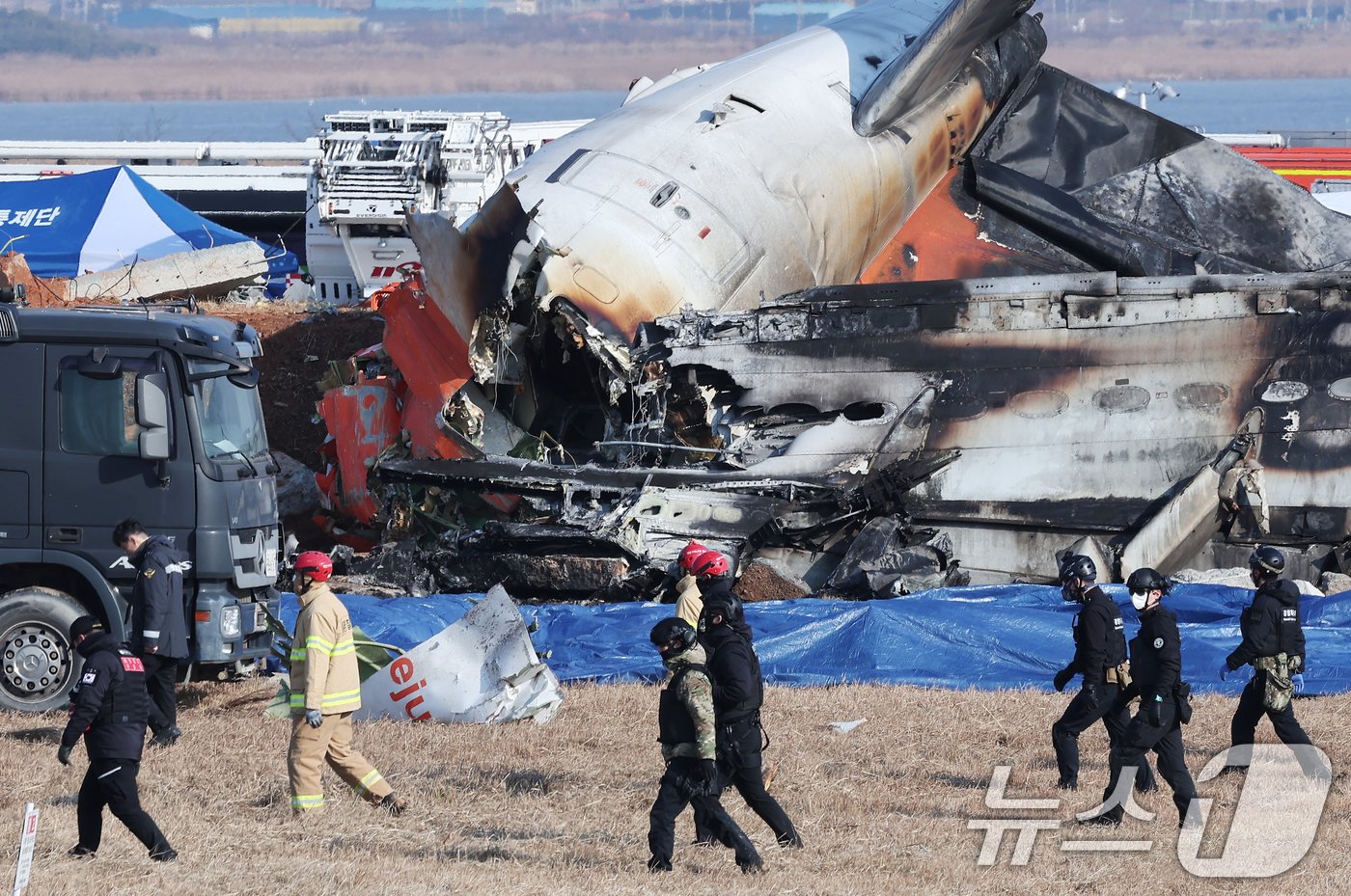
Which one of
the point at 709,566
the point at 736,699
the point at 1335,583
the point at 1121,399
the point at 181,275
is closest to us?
the point at 736,699

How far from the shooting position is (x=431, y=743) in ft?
34.6

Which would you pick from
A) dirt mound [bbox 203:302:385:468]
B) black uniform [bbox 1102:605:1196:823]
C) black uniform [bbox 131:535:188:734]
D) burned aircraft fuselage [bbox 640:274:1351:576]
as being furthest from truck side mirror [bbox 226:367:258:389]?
dirt mound [bbox 203:302:385:468]

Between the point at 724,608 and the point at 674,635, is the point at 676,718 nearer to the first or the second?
the point at 674,635

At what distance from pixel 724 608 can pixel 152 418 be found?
4979 millimetres

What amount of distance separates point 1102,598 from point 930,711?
2.32 metres

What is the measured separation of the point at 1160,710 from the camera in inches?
340

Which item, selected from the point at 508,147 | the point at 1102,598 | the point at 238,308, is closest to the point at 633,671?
the point at 1102,598

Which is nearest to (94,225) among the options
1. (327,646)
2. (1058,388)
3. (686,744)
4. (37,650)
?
(37,650)

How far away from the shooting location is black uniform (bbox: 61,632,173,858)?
25.1 ft

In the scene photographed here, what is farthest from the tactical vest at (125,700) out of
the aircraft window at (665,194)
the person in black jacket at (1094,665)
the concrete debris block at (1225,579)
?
the concrete debris block at (1225,579)

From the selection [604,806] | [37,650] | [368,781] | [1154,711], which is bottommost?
[604,806]

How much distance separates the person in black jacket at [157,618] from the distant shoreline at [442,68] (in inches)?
5952

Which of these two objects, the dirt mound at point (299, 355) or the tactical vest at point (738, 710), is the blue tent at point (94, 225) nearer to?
the dirt mound at point (299, 355)

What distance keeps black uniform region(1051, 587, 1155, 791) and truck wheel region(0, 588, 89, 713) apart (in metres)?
6.43
